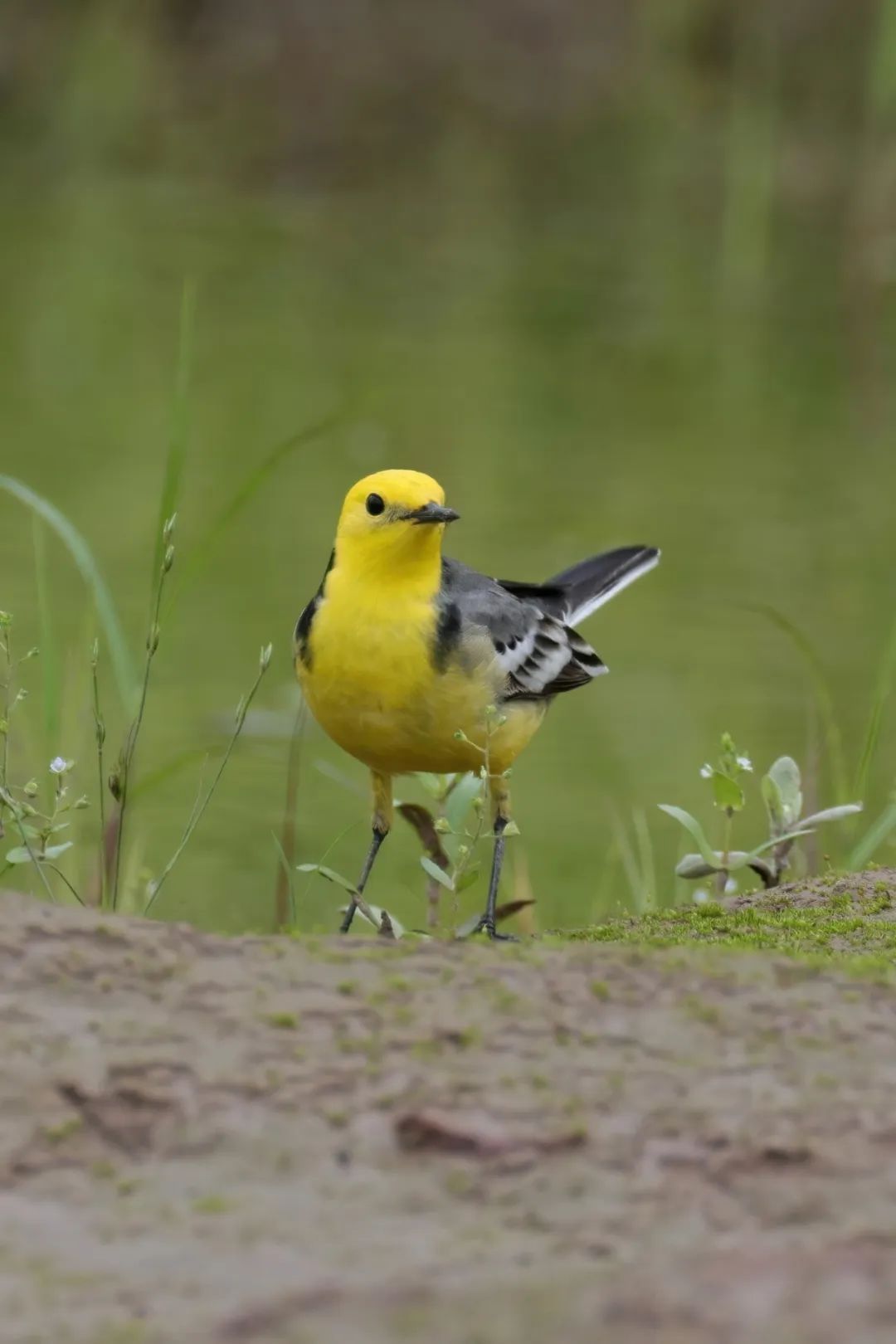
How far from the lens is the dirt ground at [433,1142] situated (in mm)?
1307

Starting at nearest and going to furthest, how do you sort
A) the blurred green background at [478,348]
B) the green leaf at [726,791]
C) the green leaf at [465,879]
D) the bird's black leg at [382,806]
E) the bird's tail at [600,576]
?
the green leaf at [465,879]
the green leaf at [726,791]
the bird's black leg at [382,806]
the bird's tail at [600,576]
the blurred green background at [478,348]

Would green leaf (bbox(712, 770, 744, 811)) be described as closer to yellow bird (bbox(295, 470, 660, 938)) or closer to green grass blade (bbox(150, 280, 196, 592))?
yellow bird (bbox(295, 470, 660, 938))

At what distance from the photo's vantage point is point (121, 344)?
952cm

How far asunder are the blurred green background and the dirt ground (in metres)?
1.90

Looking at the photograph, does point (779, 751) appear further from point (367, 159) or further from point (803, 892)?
point (367, 159)

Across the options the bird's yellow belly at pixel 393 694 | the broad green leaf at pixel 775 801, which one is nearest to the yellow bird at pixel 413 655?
the bird's yellow belly at pixel 393 694

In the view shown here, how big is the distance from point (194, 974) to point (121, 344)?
793cm

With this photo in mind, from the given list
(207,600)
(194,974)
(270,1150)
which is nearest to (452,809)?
(194,974)

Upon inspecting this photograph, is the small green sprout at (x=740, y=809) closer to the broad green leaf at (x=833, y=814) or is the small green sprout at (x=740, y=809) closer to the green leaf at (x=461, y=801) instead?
the broad green leaf at (x=833, y=814)

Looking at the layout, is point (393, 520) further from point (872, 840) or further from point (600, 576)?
point (600, 576)

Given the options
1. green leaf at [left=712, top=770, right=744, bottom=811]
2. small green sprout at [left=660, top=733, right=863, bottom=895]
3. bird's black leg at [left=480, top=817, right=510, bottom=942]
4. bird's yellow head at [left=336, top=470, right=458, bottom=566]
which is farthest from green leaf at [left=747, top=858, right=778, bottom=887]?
bird's yellow head at [left=336, top=470, right=458, bottom=566]

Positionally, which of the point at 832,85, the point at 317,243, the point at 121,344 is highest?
the point at 832,85

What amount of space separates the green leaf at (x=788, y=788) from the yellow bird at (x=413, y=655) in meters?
0.42

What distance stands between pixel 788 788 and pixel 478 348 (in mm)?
6460
